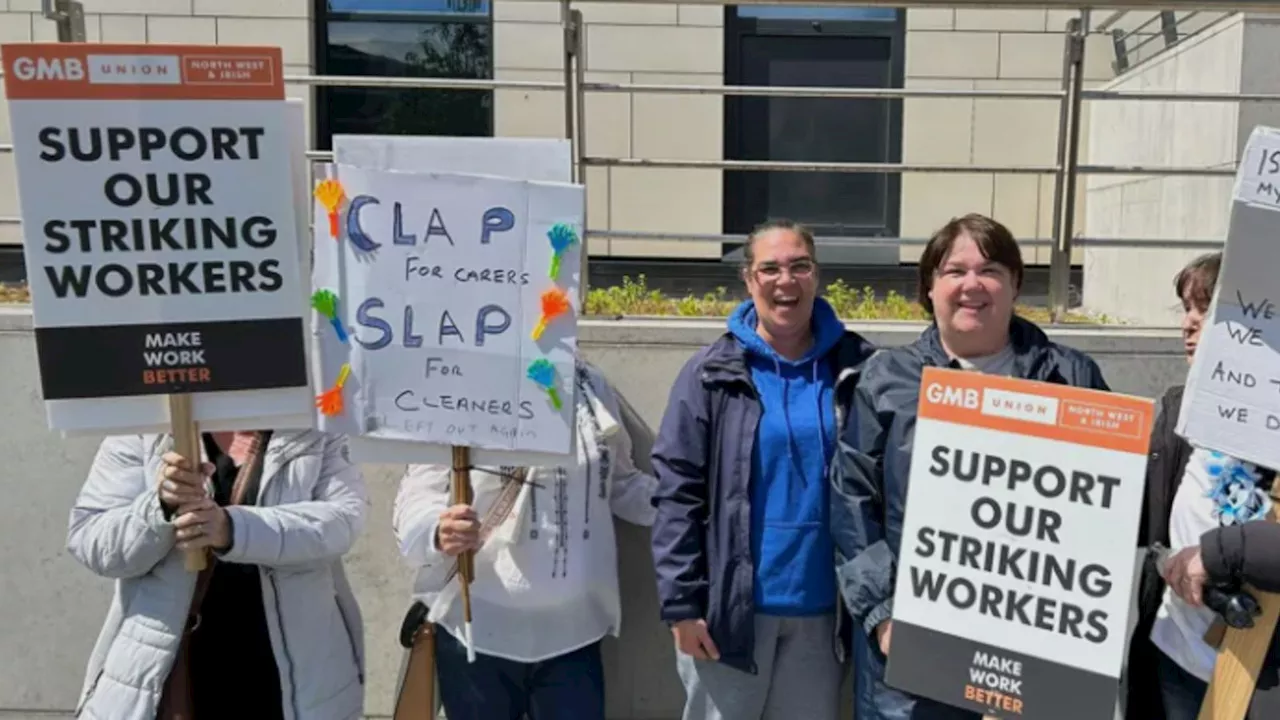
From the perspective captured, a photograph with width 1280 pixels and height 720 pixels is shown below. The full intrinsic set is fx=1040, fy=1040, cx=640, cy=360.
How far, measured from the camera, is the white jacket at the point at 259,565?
277 cm

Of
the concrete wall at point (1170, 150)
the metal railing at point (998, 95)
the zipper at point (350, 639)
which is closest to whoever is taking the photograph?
the zipper at point (350, 639)

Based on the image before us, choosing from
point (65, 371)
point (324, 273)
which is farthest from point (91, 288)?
point (324, 273)

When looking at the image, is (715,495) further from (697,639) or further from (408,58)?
(408,58)

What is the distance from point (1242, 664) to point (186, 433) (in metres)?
2.58

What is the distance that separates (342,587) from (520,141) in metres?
1.45

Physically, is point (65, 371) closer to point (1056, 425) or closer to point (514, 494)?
point (514, 494)

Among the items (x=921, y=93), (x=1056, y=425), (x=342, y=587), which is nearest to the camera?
(x=1056, y=425)

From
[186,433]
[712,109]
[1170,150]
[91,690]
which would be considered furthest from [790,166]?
[712,109]

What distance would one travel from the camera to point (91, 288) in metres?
2.52

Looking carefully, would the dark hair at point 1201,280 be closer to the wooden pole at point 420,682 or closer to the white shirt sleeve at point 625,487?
the white shirt sleeve at point 625,487

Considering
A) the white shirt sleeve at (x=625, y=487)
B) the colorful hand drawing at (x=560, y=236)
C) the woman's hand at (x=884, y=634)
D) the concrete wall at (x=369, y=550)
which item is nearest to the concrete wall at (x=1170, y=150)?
the concrete wall at (x=369, y=550)

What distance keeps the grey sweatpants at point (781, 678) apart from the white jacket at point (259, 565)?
1.05m

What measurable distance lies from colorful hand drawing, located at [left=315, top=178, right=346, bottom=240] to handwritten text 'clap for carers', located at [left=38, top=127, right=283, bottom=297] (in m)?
0.15

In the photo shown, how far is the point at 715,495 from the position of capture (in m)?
2.99
